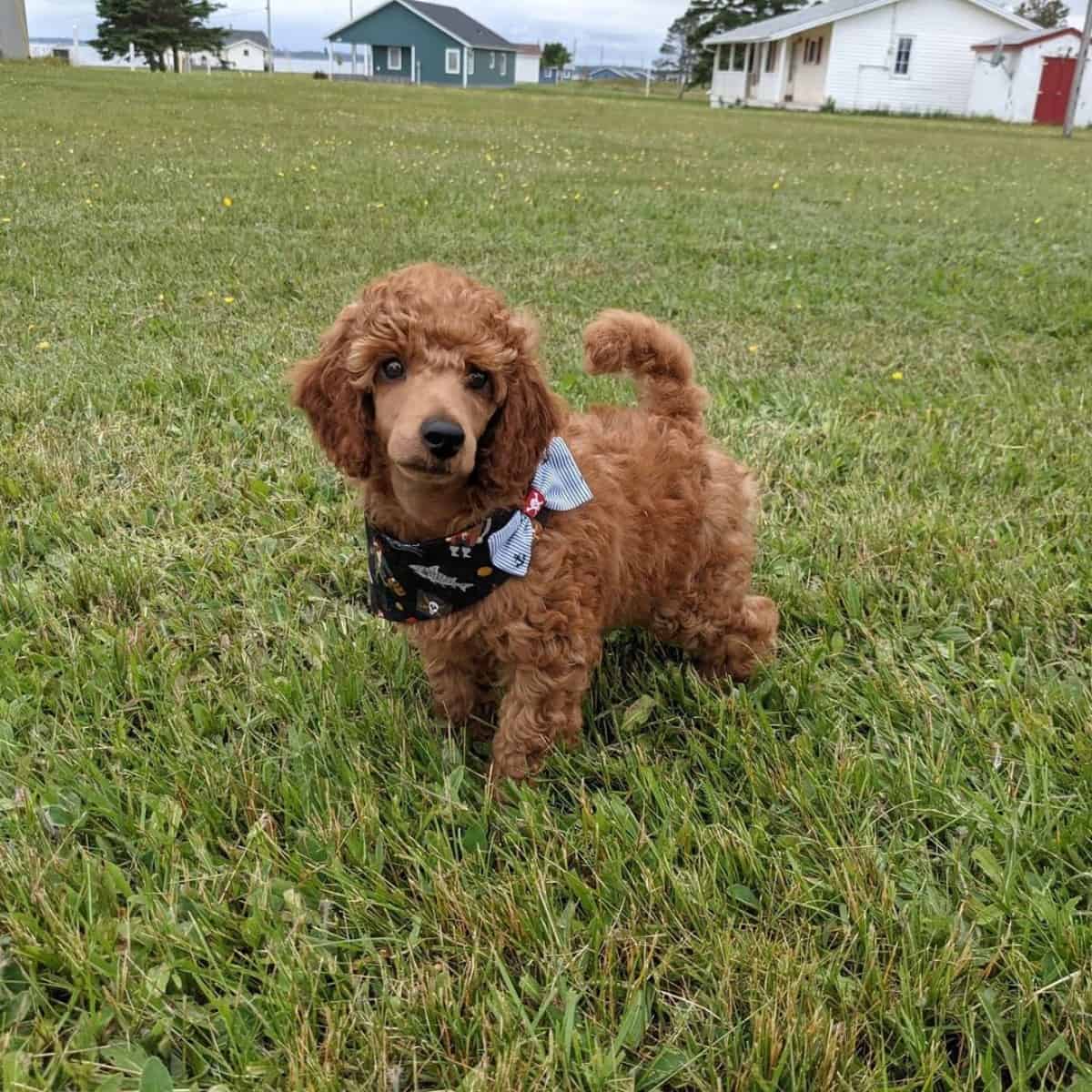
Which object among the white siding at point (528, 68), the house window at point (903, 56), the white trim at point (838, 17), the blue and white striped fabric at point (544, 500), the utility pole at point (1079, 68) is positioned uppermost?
the white siding at point (528, 68)

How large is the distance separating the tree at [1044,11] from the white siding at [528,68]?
4045 centimetres

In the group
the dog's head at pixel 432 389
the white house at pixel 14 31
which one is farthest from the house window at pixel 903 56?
the dog's head at pixel 432 389

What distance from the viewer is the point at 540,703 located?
7.70 feet

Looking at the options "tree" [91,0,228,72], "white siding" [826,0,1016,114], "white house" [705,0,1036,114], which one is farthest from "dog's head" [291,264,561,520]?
"tree" [91,0,228,72]

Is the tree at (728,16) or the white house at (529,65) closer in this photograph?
the tree at (728,16)

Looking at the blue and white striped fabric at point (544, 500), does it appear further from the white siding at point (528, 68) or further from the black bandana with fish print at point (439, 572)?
the white siding at point (528, 68)

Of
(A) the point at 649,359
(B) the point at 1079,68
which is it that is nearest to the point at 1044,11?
(B) the point at 1079,68

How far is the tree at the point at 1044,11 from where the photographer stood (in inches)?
2923

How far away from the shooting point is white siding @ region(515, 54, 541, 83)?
83.8m

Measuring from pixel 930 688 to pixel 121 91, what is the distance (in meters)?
25.9

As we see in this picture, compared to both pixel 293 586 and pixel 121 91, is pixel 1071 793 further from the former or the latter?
pixel 121 91

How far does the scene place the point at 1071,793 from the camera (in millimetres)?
2207

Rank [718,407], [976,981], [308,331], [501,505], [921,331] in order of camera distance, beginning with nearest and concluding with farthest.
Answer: [976,981]
[501,505]
[718,407]
[308,331]
[921,331]

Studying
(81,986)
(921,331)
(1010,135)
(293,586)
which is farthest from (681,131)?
(81,986)
